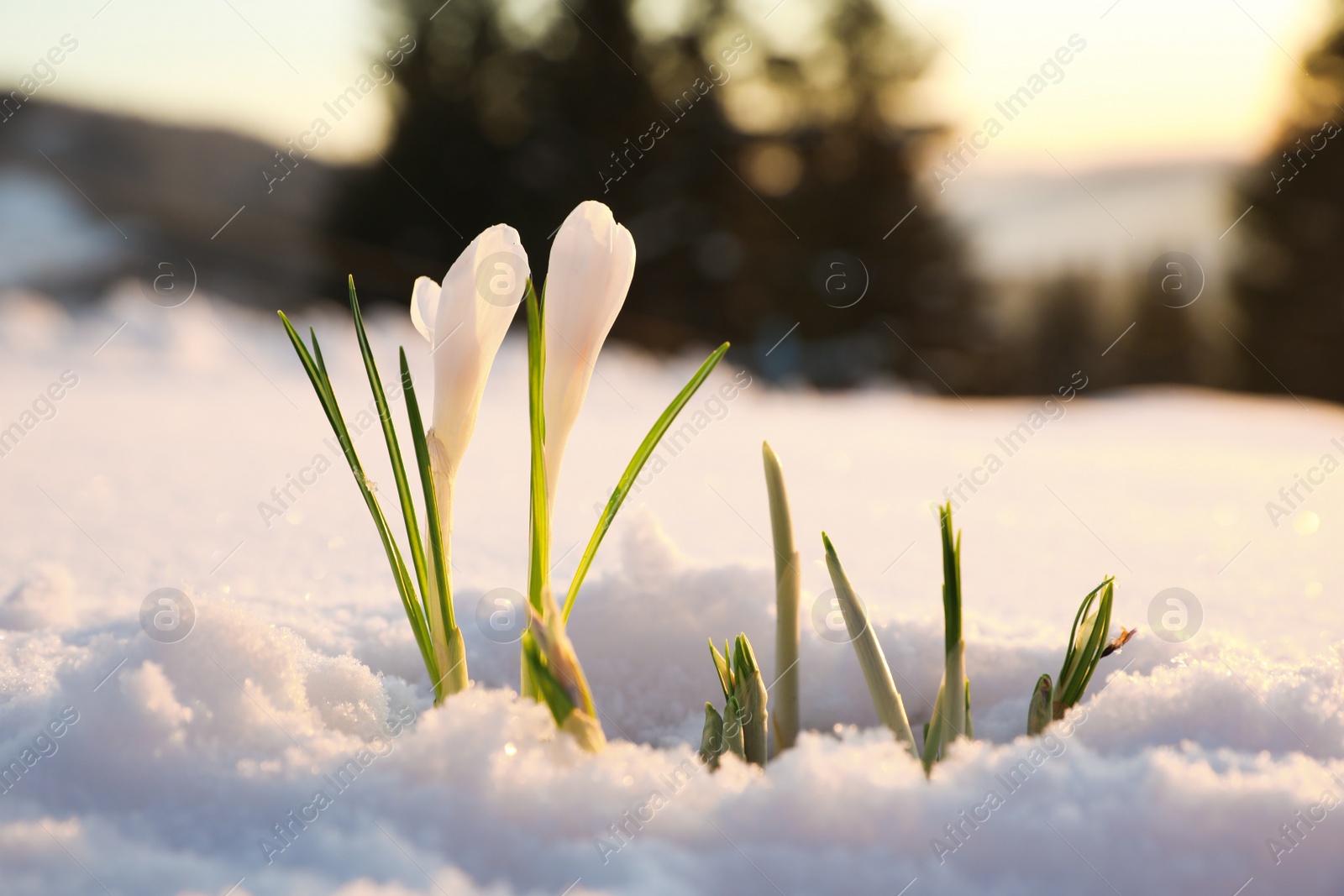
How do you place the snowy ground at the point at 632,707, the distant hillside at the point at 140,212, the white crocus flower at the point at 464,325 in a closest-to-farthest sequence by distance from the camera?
1. the snowy ground at the point at 632,707
2. the white crocus flower at the point at 464,325
3. the distant hillside at the point at 140,212

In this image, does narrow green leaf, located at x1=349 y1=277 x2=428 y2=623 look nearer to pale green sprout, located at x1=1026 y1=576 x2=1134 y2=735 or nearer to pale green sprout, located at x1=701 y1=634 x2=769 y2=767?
pale green sprout, located at x1=701 y1=634 x2=769 y2=767

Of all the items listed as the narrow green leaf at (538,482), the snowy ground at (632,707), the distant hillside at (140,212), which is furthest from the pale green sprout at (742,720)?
the distant hillside at (140,212)

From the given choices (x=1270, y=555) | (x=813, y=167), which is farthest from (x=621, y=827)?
(x=813, y=167)

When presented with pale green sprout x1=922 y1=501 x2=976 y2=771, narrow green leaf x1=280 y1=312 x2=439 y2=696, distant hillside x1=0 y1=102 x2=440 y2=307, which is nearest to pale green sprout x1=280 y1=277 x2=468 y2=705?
narrow green leaf x1=280 y1=312 x2=439 y2=696

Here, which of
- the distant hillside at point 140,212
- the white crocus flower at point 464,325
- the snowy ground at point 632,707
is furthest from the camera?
the distant hillside at point 140,212

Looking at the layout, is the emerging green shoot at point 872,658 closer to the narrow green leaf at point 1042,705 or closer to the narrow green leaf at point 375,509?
the narrow green leaf at point 1042,705

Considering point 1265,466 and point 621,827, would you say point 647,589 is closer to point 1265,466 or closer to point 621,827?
point 621,827
